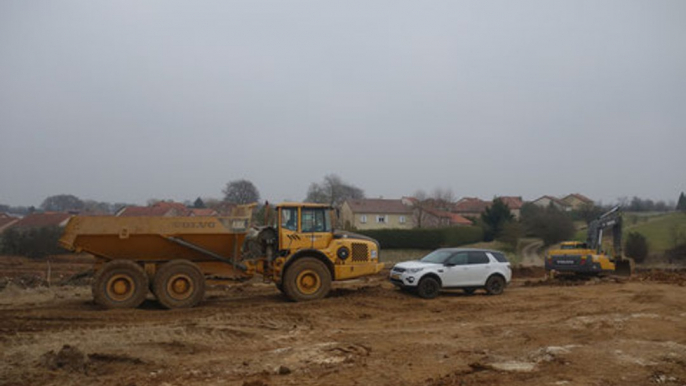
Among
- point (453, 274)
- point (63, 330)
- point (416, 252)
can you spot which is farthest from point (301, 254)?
point (416, 252)

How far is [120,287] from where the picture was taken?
12.4 meters

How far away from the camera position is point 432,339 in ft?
31.6

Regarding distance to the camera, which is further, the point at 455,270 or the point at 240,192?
the point at 240,192

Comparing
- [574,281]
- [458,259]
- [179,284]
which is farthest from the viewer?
[574,281]

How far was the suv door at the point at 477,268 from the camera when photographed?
627 inches

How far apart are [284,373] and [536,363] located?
3797mm

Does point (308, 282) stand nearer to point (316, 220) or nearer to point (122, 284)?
point (316, 220)

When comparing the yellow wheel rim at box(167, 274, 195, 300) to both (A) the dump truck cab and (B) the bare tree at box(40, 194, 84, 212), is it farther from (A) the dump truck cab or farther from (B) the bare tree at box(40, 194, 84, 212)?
(B) the bare tree at box(40, 194, 84, 212)

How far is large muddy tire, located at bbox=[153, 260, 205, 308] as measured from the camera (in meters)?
12.6

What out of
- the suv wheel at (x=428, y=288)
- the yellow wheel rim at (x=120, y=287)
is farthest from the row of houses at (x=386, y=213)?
the yellow wheel rim at (x=120, y=287)

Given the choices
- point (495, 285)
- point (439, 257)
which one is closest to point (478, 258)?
point (495, 285)

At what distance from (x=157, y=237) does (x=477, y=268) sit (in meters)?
9.37

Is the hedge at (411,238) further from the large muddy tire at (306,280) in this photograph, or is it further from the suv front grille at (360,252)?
the large muddy tire at (306,280)

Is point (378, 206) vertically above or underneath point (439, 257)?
above
